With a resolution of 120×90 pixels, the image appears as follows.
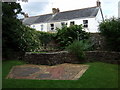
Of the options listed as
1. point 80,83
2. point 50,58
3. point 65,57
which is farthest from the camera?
point 65,57

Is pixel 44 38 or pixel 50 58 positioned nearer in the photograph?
pixel 50 58

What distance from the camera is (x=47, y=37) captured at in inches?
544

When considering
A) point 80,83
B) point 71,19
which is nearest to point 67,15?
point 71,19

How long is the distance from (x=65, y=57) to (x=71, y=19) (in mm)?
16587

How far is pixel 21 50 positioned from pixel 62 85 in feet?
20.7

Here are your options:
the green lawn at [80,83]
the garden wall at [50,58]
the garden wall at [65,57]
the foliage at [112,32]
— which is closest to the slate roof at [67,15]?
the foliage at [112,32]

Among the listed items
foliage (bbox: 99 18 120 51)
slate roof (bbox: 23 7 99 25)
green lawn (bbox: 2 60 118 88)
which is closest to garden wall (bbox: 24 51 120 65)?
foliage (bbox: 99 18 120 51)

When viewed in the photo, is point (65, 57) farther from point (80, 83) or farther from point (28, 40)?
point (80, 83)

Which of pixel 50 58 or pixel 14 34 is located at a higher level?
pixel 14 34

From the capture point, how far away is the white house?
77.4ft

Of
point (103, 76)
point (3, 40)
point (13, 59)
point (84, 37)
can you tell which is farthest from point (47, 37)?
point (103, 76)

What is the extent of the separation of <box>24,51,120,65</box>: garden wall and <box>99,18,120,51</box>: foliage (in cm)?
89

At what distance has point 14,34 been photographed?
10.4 m

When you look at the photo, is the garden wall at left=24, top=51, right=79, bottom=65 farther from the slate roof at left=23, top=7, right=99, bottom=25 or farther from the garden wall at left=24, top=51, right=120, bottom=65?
the slate roof at left=23, top=7, right=99, bottom=25
